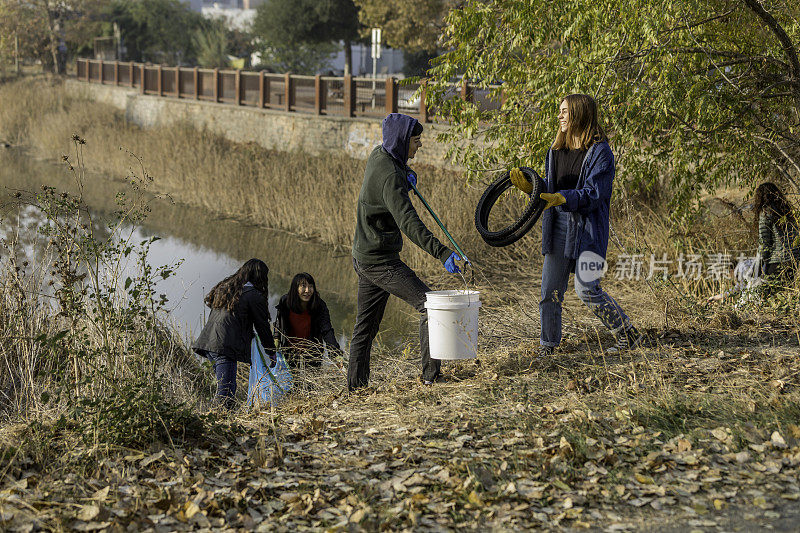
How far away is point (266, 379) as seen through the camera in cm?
745

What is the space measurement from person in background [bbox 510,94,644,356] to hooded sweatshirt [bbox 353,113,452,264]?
27.3 inches

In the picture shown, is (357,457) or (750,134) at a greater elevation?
(750,134)

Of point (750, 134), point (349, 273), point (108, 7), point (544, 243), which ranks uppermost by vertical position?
point (108, 7)

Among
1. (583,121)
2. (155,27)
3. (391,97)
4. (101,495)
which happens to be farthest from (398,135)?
(155,27)

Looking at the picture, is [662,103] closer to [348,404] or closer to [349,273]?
[348,404]

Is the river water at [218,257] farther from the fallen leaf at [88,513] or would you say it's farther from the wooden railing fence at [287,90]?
the fallen leaf at [88,513]

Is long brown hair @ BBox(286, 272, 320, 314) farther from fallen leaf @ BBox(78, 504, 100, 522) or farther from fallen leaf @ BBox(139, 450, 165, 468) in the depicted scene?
fallen leaf @ BBox(78, 504, 100, 522)

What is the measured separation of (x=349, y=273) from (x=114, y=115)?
68.4 feet

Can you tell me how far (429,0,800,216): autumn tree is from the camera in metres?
8.74

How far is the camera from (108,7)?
53406mm

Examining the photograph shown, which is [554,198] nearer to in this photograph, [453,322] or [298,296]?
[453,322]

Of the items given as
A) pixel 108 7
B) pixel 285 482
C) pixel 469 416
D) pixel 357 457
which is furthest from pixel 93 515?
pixel 108 7

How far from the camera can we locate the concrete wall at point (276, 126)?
2246 cm

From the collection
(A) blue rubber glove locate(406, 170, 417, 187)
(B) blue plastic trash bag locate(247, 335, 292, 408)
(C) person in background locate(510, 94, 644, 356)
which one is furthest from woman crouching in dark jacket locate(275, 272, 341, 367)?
(C) person in background locate(510, 94, 644, 356)
